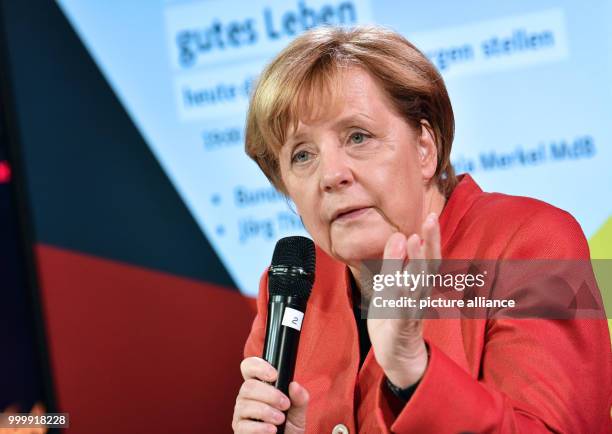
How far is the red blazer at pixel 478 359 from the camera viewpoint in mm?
1412

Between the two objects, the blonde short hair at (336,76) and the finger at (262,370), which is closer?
the finger at (262,370)

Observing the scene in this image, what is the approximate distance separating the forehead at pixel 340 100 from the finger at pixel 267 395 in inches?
24.2

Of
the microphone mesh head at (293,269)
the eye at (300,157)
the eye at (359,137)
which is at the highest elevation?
the eye at (359,137)

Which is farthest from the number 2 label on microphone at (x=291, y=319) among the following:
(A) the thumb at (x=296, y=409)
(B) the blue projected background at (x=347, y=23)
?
(B) the blue projected background at (x=347, y=23)

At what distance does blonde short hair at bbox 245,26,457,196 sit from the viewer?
1.91 meters

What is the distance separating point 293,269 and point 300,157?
0.43 meters

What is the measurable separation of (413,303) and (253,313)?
224 centimetres

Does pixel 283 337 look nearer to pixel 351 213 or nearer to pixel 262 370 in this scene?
pixel 262 370

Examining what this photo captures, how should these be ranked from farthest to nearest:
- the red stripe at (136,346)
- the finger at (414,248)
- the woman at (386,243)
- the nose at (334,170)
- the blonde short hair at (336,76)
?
the red stripe at (136,346), the blonde short hair at (336,76), the nose at (334,170), the woman at (386,243), the finger at (414,248)

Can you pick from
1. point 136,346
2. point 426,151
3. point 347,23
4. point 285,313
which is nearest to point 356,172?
point 426,151

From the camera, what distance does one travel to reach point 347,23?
10.5ft

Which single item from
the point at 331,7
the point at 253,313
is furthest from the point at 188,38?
the point at 253,313

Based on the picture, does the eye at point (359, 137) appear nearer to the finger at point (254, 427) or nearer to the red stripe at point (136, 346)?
the finger at point (254, 427)

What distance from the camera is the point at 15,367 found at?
395cm
